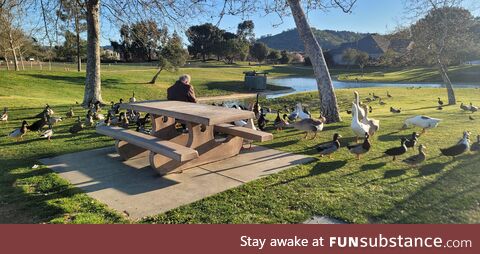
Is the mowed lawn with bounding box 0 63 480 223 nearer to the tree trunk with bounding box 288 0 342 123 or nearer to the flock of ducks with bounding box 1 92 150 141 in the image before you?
the flock of ducks with bounding box 1 92 150 141

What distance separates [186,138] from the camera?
7.61m

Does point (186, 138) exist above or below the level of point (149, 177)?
above

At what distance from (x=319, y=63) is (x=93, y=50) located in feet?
33.6

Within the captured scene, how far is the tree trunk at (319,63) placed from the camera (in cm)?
1169

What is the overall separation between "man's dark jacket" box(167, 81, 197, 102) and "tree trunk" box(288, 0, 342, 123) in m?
4.61

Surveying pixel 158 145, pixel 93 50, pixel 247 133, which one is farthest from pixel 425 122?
pixel 93 50

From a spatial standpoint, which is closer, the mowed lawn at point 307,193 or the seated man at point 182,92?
the mowed lawn at point 307,193

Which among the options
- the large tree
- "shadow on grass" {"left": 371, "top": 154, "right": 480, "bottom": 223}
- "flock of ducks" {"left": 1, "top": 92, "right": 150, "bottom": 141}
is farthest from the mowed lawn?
the large tree

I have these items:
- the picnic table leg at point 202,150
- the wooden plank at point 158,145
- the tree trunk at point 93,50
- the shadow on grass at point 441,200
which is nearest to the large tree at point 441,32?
the shadow on grass at point 441,200

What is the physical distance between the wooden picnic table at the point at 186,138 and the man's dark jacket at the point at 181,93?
1.23 meters

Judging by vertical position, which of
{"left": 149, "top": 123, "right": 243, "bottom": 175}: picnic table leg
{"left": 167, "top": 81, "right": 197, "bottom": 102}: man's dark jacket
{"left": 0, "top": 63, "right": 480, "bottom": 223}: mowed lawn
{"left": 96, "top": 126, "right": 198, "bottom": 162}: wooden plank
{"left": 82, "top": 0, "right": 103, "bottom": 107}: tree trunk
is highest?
{"left": 82, "top": 0, "right": 103, "bottom": 107}: tree trunk

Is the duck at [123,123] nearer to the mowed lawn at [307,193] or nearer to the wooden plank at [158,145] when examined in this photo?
the mowed lawn at [307,193]

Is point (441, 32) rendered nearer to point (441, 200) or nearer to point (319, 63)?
point (319, 63)

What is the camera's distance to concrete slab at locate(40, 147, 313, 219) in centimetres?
544
